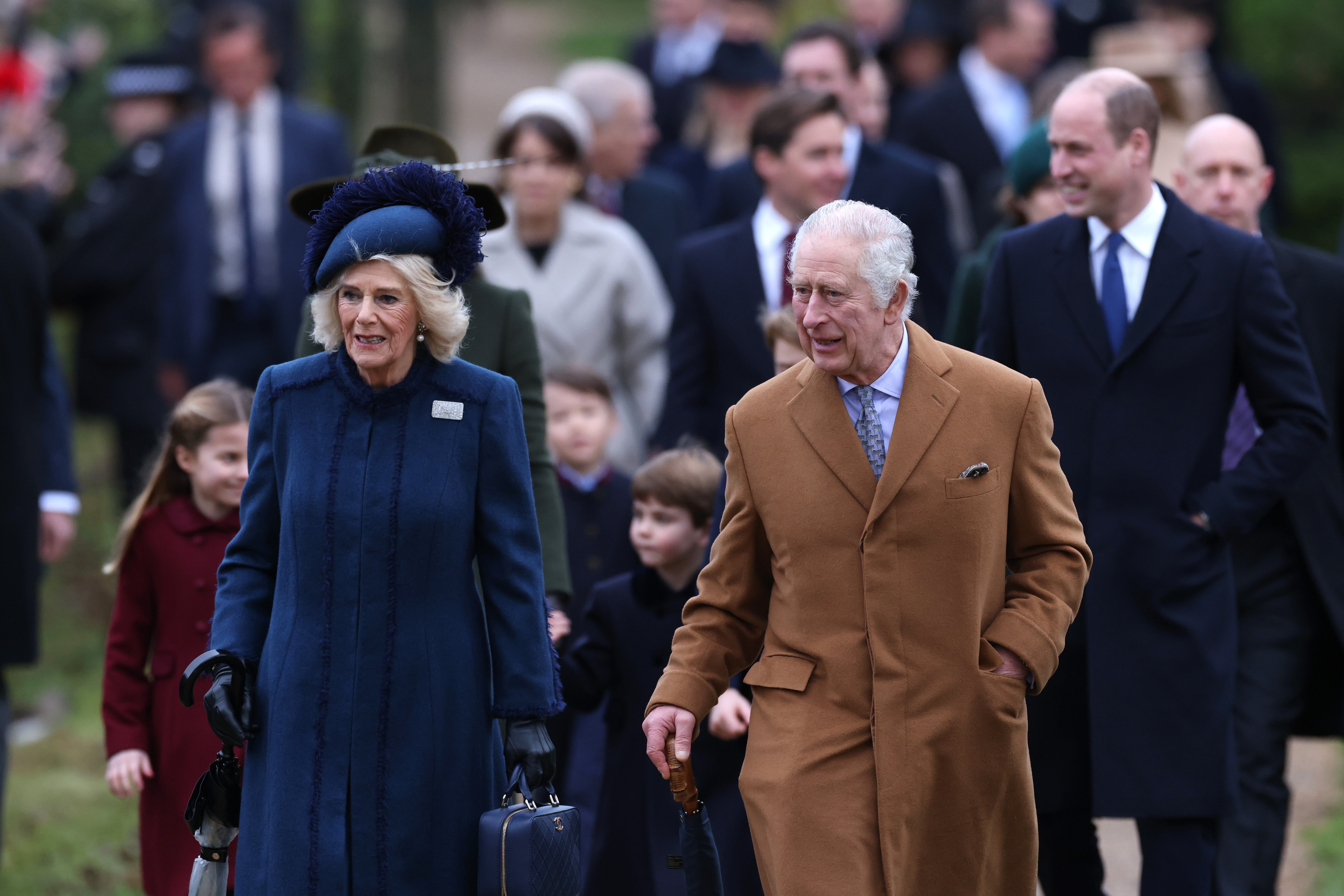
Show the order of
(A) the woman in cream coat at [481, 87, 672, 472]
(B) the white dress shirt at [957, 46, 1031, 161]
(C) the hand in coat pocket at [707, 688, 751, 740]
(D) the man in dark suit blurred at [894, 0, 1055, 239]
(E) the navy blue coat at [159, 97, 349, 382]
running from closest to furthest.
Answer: (C) the hand in coat pocket at [707, 688, 751, 740] < (A) the woman in cream coat at [481, 87, 672, 472] < (E) the navy blue coat at [159, 97, 349, 382] < (D) the man in dark suit blurred at [894, 0, 1055, 239] < (B) the white dress shirt at [957, 46, 1031, 161]

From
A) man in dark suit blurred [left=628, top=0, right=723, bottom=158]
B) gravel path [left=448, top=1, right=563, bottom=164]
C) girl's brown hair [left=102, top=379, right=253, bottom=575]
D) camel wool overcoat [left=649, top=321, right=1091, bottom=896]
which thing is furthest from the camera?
gravel path [left=448, top=1, right=563, bottom=164]

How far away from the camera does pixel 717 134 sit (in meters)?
11.2

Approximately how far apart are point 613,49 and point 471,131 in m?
5.14

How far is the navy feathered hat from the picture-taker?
462 centimetres

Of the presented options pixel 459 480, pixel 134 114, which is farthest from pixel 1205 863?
pixel 134 114

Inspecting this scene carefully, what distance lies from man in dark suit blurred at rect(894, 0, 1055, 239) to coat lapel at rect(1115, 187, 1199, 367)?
13.0 feet

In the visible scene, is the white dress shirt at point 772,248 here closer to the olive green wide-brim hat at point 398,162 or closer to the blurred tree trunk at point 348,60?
the olive green wide-brim hat at point 398,162

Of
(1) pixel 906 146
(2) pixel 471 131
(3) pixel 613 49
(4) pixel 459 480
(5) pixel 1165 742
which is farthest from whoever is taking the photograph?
(3) pixel 613 49

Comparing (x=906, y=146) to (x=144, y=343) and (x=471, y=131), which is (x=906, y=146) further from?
(x=471, y=131)

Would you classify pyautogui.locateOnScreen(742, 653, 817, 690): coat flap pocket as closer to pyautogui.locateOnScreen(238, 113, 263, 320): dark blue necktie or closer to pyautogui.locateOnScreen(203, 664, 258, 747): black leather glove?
pyautogui.locateOnScreen(203, 664, 258, 747): black leather glove

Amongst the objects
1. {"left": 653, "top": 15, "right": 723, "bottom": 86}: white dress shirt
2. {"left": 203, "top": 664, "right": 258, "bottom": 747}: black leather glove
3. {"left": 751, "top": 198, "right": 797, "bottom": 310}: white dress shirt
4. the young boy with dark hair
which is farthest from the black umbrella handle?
{"left": 653, "top": 15, "right": 723, "bottom": 86}: white dress shirt

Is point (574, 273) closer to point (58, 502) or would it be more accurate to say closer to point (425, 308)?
point (58, 502)

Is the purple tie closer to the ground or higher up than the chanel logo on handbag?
higher up

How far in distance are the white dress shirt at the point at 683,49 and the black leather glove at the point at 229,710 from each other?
382 inches
